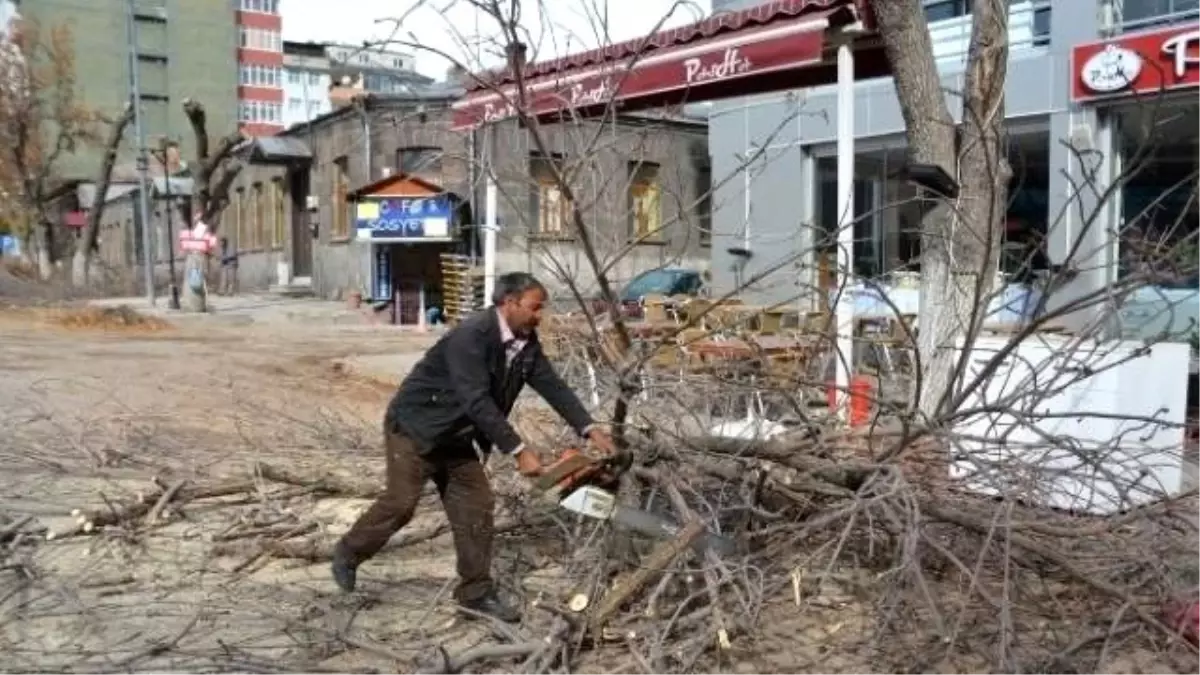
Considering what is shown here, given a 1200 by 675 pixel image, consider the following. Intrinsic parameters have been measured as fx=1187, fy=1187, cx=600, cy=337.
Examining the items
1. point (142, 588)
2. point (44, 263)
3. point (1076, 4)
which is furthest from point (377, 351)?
point (44, 263)

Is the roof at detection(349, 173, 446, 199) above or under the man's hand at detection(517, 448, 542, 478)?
above

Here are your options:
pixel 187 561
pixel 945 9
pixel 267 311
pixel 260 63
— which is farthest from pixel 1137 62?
pixel 260 63

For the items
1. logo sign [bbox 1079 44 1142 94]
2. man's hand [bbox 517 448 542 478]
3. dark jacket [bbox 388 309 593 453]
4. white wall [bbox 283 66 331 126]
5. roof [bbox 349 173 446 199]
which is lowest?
man's hand [bbox 517 448 542 478]

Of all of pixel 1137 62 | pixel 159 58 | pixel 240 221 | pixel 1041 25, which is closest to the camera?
pixel 1137 62

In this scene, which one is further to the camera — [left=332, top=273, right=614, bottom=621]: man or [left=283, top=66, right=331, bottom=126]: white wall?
[left=283, top=66, right=331, bottom=126]: white wall

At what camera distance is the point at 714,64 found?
9.03 m

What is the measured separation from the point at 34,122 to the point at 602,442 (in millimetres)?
38574

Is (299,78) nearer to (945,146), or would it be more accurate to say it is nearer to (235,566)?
(945,146)

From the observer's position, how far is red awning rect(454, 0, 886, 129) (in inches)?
319

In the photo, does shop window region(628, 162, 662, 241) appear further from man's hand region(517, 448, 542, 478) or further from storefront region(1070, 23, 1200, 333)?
storefront region(1070, 23, 1200, 333)

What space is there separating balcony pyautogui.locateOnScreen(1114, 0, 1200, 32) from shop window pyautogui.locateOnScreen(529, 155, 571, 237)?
9.12 m

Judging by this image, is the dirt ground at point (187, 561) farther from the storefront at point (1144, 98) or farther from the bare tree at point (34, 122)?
the bare tree at point (34, 122)

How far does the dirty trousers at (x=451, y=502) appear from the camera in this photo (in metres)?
4.98

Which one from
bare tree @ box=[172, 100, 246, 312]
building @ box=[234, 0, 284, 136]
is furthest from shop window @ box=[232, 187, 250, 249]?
building @ box=[234, 0, 284, 136]
